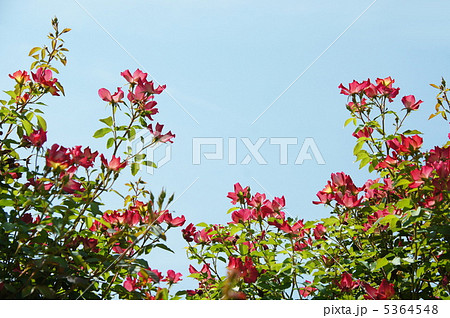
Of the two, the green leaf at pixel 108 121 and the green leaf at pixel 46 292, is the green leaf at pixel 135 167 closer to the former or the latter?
the green leaf at pixel 108 121

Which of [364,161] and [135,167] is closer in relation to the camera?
[135,167]

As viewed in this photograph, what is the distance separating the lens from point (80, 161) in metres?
1.84


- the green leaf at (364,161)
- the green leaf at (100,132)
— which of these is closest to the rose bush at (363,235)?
the green leaf at (364,161)

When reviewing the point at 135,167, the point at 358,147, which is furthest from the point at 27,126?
the point at 358,147

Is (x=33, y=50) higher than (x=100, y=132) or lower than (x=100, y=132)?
higher

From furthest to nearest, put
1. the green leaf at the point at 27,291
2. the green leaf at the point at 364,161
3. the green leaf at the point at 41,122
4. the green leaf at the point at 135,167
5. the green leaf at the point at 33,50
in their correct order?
the green leaf at the point at 33,50 → the green leaf at the point at 364,161 → the green leaf at the point at 41,122 → the green leaf at the point at 135,167 → the green leaf at the point at 27,291

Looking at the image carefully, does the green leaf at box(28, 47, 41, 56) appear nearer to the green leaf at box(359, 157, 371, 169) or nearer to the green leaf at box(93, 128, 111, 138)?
the green leaf at box(93, 128, 111, 138)

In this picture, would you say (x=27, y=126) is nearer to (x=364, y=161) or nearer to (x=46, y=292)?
Answer: (x=46, y=292)

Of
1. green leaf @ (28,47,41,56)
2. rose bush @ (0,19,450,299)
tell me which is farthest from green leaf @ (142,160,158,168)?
green leaf @ (28,47,41,56)

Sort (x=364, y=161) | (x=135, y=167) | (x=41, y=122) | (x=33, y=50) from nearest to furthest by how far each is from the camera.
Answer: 1. (x=135, y=167)
2. (x=41, y=122)
3. (x=364, y=161)
4. (x=33, y=50)

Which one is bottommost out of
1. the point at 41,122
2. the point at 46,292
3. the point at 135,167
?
the point at 46,292

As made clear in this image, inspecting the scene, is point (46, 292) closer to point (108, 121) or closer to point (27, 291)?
point (27, 291)

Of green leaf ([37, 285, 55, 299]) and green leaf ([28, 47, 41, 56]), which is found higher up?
green leaf ([28, 47, 41, 56])

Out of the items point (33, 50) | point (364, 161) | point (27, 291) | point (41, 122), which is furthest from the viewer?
point (33, 50)
